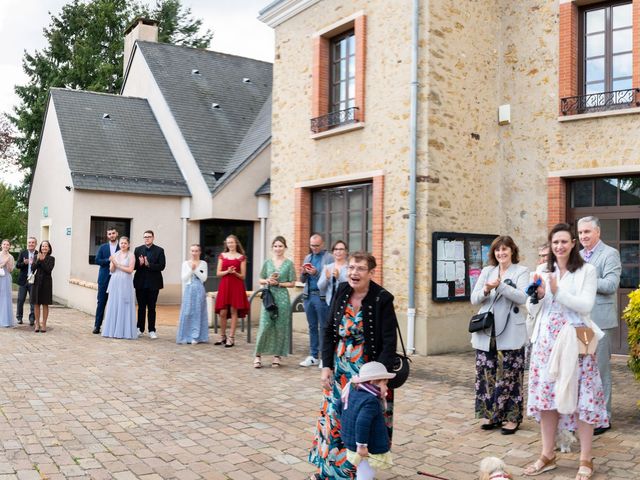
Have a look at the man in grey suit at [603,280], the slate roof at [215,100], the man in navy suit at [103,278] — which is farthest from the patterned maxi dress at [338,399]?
the slate roof at [215,100]

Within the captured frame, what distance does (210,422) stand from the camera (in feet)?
19.4

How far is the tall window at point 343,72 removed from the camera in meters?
12.0

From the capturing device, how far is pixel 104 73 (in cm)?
3200

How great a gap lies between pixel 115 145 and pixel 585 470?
17.2 meters

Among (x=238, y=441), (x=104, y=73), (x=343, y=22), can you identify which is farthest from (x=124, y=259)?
(x=104, y=73)

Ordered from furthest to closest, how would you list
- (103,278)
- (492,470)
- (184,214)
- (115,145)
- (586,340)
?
(115,145), (184,214), (103,278), (586,340), (492,470)

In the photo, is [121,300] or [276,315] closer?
[276,315]

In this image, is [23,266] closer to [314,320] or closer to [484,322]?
[314,320]

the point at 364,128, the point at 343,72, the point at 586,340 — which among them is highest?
the point at 343,72

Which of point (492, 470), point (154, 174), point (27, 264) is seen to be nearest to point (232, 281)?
point (27, 264)

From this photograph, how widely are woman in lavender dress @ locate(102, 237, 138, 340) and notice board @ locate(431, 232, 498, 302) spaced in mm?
5251

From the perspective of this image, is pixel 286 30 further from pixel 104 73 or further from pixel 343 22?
pixel 104 73

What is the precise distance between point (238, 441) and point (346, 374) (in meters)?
1.63

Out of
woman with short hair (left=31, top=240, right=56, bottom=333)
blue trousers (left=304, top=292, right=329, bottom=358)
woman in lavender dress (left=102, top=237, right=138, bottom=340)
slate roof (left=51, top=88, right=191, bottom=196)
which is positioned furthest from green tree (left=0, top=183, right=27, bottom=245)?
blue trousers (left=304, top=292, right=329, bottom=358)
